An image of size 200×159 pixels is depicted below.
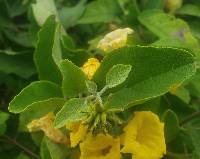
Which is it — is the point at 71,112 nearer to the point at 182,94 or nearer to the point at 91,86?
the point at 91,86

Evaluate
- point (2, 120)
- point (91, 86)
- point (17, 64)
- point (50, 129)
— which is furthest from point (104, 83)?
point (17, 64)

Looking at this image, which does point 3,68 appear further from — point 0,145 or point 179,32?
point 179,32

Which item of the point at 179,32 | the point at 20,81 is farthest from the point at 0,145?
the point at 179,32

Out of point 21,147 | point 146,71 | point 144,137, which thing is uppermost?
point 146,71

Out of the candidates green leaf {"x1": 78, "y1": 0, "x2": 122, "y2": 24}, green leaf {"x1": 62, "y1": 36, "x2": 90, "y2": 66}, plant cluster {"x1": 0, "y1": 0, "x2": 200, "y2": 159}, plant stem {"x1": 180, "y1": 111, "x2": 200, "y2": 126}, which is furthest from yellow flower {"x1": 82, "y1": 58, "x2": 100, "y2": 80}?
green leaf {"x1": 78, "y1": 0, "x2": 122, "y2": 24}

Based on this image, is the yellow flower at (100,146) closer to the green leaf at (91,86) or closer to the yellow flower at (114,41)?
the green leaf at (91,86)

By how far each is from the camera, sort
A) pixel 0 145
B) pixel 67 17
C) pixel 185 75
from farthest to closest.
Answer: pixel 67 17, pixel 0 145, pixel 185 75
